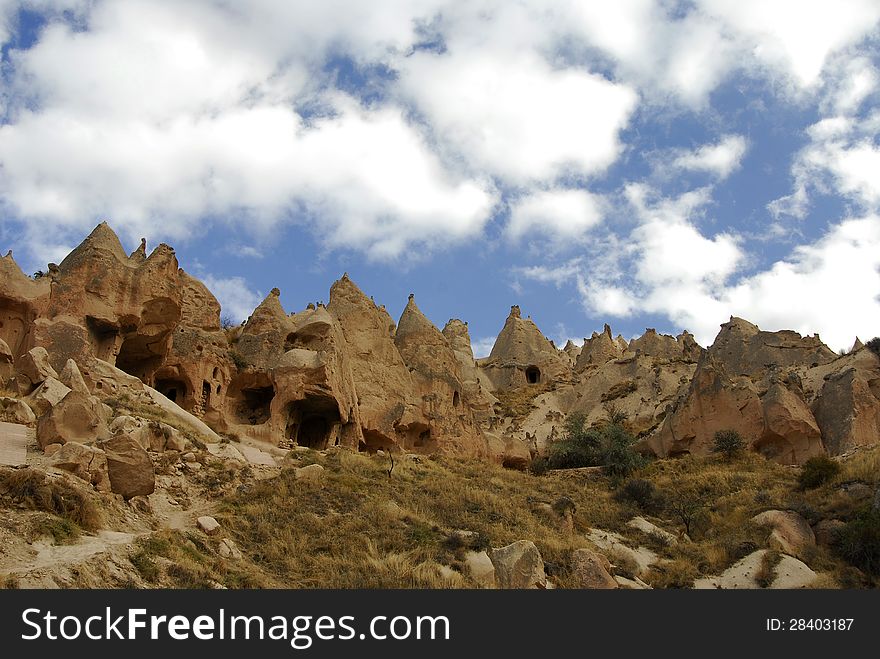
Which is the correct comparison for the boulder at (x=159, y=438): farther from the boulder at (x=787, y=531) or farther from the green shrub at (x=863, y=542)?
the green shrub at (x=863, y=542)

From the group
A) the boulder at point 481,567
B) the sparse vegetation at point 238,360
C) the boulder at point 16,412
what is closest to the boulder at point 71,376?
the boulder at point 16,412

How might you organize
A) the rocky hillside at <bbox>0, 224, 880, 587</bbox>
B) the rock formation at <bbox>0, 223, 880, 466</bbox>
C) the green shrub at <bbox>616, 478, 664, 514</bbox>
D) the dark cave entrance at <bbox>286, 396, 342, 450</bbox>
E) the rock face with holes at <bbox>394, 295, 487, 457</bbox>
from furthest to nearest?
the rock face with holes at <bbox>394, 295, 487, 457</bbox>, the dark cave entrance at <bbox>286, 396, 342, 450</bbox>, the green shrub at <bbox>616, 478, 664, 514</bbox>, the rock formation at <bbox>0, 223, 880, 466</bbox>, the rocky hillside at <bbox>0, 224, 880, 587</bbox>

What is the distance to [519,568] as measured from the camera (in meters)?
13.0

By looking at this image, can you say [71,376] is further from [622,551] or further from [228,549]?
[622,551]

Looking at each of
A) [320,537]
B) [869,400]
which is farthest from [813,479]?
[320,537]

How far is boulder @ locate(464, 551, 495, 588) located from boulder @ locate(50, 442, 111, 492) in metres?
6.36

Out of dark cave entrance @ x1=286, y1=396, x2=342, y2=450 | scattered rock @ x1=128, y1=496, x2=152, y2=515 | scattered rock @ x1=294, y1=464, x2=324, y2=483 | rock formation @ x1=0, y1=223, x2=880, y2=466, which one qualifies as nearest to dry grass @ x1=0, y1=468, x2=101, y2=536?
rock formation @ x1=0, y1=223, x2=880, y2=466

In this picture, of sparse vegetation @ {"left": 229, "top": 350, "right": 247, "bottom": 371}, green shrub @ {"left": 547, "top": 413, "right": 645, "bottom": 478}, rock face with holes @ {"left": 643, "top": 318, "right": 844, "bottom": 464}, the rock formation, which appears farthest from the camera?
rock face with holes @ {"left": 643, "top": 318, "right": 844, "bottom": 464}

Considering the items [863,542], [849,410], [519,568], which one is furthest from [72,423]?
[849,410]

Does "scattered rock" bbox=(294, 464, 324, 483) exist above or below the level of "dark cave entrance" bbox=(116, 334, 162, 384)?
below

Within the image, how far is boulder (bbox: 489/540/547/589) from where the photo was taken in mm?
12945

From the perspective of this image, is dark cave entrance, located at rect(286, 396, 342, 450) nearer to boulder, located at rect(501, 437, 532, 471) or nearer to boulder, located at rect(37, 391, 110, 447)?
boulder, located at rect(501, 437, 532, 471)

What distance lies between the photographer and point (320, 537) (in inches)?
624

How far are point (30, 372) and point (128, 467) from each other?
19.4 feet
